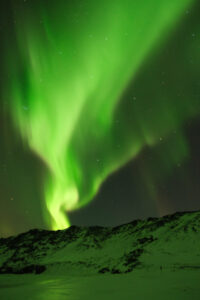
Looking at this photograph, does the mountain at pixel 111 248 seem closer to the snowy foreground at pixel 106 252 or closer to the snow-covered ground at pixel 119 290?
the snowy foreground at pixel 106 252

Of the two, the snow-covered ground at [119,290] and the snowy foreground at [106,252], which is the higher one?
the snowy foreground at [106,252]

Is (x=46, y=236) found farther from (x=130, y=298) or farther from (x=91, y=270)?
(x=130, y=298)

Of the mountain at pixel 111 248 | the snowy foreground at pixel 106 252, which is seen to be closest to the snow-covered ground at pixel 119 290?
the snowy foreground at pixel 106 252

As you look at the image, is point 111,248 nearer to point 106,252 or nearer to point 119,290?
point 106,252

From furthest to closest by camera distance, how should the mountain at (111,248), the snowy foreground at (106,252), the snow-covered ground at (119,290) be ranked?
the mountain at (111,248) < the snowy foreground at (106,252) < the snow-covered ground at (119,290)

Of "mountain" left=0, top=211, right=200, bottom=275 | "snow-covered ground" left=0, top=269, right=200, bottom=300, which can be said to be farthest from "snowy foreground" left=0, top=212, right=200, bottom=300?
"snow-covered ground" left=0, top=269, right=200, bottom=300

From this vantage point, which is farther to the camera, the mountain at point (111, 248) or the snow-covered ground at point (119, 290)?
the mountain at point (111, 248)

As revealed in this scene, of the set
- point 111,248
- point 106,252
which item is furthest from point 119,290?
point 111,248

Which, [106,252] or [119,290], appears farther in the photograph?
[106,252]

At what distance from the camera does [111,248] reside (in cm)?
6625

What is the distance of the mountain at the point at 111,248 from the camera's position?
48500 millimetres

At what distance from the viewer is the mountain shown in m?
48.5

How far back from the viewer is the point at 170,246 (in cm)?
5481

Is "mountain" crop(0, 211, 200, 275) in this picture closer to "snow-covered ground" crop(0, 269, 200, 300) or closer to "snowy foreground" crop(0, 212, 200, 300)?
"snowy foreground" crop(0, 212, 200, 300)
